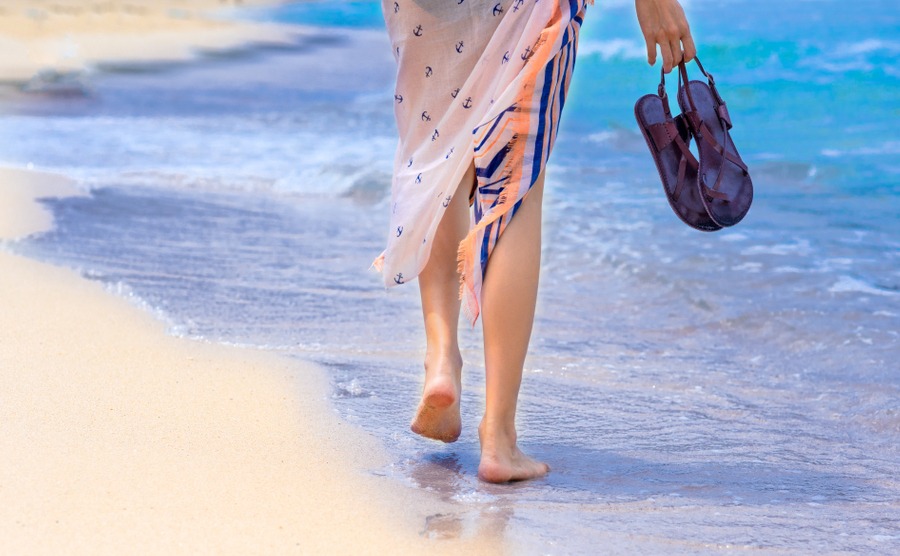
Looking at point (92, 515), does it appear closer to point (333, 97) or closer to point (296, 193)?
point (296, 193)

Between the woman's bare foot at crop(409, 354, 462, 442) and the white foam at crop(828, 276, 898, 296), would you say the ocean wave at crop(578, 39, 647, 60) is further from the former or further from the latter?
the woman's bare foot at crop(409, 354, 462, 442)

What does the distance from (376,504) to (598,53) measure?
16110 mm

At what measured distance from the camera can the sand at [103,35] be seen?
50.1ft

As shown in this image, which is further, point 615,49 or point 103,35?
point 103,35

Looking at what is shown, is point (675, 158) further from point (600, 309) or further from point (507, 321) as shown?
point (600, 309)

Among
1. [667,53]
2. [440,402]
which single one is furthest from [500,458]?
[667,53]

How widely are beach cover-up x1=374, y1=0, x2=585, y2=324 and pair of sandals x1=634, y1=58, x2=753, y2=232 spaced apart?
263 mm

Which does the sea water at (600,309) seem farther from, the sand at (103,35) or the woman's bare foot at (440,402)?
the sand at (103,35)

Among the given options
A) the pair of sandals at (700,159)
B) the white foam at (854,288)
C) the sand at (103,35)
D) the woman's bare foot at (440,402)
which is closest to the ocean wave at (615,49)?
the sand at (103,35)

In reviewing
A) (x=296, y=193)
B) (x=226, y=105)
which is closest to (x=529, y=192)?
(x=296, y=193)

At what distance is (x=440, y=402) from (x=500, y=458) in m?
0.16

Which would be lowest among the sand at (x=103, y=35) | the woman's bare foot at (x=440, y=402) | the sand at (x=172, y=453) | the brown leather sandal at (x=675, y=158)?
the sand at (x=172, y=453)

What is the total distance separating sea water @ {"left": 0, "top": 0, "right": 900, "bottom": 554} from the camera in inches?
85.9

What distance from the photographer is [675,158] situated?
2312mm
